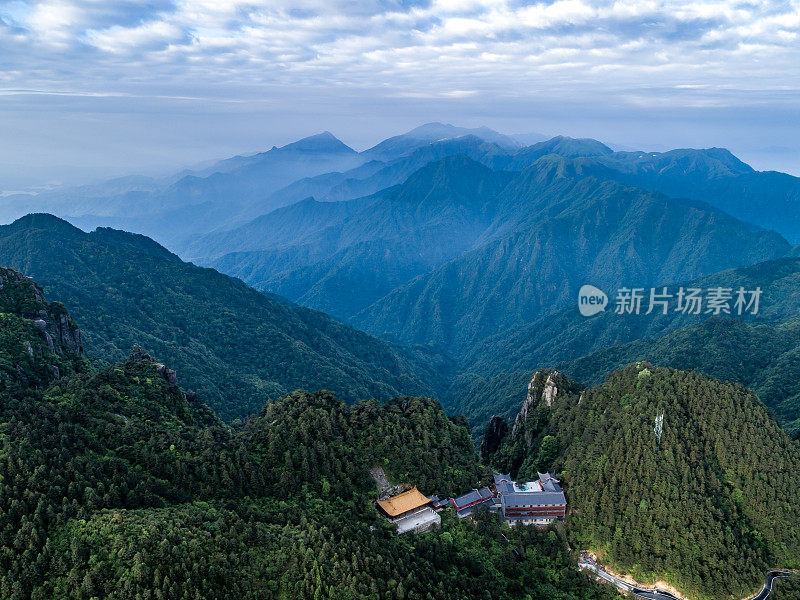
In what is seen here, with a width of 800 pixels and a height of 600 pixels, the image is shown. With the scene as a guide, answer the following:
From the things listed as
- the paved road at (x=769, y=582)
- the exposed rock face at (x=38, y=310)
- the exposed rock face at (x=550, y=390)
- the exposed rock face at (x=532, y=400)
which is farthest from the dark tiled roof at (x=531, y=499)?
the exposed rock face at (x=38, y=310)

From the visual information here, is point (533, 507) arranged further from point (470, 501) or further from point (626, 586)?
point (626, 586)

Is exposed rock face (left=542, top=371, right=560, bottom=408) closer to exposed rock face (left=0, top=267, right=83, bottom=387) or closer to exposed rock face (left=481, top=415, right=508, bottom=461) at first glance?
exposed rock face (left=481, top=415, right=508, bottom=461)

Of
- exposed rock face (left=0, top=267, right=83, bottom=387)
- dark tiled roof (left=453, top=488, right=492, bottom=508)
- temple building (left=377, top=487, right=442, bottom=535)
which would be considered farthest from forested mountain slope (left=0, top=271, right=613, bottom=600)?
dark tiled roof (left=453, top=488, right=492, bottom=508)

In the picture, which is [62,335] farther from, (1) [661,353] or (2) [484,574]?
(1) [661,353]

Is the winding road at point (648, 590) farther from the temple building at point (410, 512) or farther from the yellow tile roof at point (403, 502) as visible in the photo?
the yellow tile roof at point (403, 502)

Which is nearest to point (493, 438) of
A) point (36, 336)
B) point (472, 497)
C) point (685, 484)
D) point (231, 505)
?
point (472, 497)

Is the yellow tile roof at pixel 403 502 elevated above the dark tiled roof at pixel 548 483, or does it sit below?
above
